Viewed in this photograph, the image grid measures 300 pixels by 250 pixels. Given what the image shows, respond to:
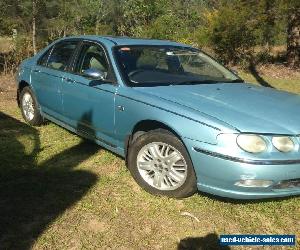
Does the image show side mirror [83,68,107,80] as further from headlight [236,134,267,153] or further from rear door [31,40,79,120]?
headlight [236,134,267,153]

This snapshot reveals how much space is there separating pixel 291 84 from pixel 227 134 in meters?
10.8

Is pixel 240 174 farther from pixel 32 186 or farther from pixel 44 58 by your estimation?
pixel 44 58

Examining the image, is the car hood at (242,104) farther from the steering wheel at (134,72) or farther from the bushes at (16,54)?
the bushes at (16,54)

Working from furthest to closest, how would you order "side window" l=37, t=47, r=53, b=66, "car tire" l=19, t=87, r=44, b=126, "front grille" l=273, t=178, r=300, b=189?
"car tire" l=19, t=87, r=44, b=126 < "side window" l=37, t=47, r=53, b=66 < "front grille" l=273, t=178, r=300, b=189

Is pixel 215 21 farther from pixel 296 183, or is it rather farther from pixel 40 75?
pixel 296 183

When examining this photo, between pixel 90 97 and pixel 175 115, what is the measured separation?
4.69 feet

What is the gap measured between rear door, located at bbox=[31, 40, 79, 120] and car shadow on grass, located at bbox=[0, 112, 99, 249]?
21.4 inches

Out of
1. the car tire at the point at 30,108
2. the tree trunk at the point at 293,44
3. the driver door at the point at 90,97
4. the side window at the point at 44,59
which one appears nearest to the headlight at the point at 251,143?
the driver door at the point at 90,97

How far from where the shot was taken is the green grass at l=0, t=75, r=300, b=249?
3.63 meters

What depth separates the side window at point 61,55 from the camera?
233 inches

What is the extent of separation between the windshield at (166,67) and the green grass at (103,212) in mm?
1138

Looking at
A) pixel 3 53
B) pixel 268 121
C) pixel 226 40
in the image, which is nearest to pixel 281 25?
pixel 226 40

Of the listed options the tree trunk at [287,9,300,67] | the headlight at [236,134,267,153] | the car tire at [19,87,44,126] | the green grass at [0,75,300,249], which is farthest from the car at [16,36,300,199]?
the tree trunk at [287,9,300,67]

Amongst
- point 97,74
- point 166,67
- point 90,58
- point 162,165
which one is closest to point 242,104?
point 162,165
